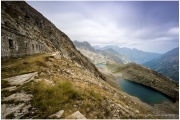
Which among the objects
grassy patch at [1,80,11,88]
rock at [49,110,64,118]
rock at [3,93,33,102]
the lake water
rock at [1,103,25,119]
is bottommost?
the lake water

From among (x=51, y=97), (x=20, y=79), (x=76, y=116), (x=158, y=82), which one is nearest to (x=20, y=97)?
(x=51, y=97)

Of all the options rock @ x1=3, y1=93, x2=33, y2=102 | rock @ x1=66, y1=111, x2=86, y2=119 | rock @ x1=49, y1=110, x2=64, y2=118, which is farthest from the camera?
rock @ x1=3, y1=93, x2=33, y2=102

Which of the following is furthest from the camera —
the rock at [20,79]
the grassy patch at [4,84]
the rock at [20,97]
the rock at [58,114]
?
the rock at [20,79]

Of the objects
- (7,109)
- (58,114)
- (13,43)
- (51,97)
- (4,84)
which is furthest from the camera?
(13,43)

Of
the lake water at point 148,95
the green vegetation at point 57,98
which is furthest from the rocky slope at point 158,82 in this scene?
the green vegetation at point 57,98

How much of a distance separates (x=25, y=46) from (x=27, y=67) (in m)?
13.8

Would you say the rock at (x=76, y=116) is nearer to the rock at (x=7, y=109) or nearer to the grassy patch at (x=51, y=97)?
the grassy patch at (x=51, y=97)

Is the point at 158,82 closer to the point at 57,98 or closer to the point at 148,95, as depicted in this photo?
the point at 148,95

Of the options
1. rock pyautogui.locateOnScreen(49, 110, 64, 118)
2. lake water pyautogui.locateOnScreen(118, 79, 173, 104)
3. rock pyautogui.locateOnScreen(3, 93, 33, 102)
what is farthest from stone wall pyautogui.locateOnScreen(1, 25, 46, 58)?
lake water pyautogui.locateOnScreen(118, 79, 173, 104)

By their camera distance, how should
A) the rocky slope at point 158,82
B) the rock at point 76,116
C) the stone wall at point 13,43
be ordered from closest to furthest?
1. the rock at point 76,116
2. the stone wall at point 13,43
3. the rocky slope at point 158,82

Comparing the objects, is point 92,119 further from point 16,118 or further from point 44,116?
point 16,118

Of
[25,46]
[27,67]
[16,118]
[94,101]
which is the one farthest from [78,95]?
[25,46]

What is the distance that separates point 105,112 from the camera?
36.8 feet

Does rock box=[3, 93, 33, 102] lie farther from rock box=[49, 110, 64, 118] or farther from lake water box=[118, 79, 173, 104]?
lake water box=[118, 79, 173, 104]
